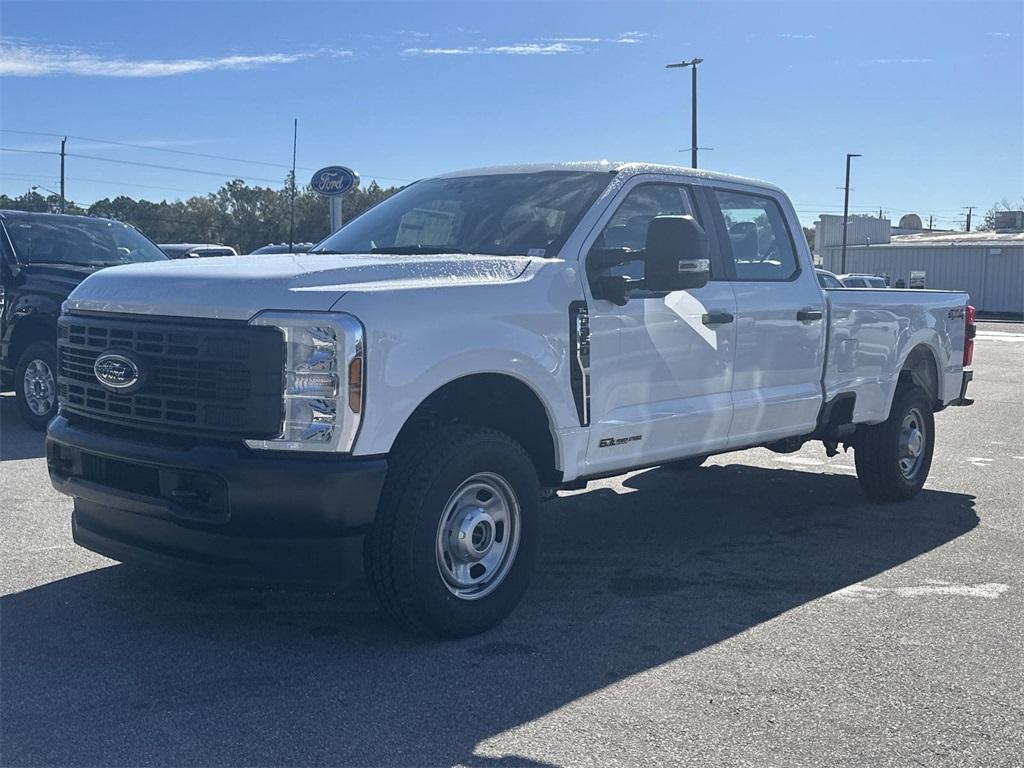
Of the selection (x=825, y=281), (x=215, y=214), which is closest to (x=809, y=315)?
(x=825, y=281)

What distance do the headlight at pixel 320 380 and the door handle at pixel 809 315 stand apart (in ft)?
10.8

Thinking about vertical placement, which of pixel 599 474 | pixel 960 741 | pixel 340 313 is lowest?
pixel 960 741

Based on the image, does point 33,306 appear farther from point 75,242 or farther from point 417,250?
point 417,250

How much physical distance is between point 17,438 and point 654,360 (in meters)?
6.28

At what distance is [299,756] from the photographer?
3.49 meters

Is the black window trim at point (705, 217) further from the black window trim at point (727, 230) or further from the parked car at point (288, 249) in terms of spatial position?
the parked car at point (288, 249)

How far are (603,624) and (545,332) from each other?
1279 mm

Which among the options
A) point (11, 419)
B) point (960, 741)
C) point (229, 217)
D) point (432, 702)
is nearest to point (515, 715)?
point (432, 702)

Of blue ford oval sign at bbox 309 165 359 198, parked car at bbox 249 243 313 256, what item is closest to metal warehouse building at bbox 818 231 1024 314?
blue ford oval sign at bbox 309 165 359 198

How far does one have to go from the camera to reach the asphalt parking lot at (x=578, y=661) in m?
3.63

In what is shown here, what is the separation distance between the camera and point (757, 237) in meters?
6.61

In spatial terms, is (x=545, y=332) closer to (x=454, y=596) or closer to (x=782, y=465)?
(x=454, y=596)

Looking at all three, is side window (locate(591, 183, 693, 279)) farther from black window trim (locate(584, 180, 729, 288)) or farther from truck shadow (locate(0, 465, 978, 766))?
truck shadow (locate(0, 465, 978, 766))

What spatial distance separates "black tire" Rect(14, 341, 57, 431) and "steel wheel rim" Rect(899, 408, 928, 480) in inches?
270
